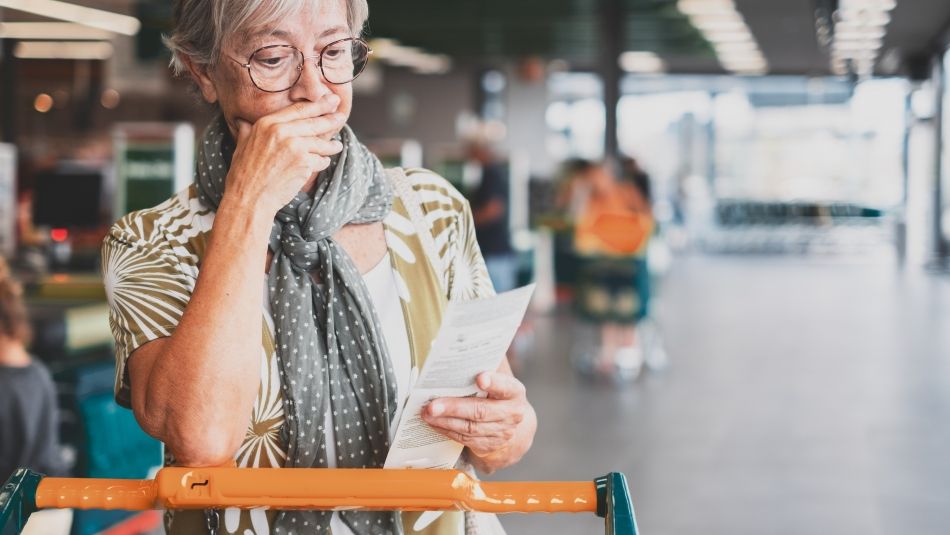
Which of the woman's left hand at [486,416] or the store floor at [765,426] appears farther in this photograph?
the store floor at [765,426]

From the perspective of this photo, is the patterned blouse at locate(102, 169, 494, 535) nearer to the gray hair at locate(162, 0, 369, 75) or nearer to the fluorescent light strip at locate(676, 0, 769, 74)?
the gray hair at locate(162, 0, 369, 75)

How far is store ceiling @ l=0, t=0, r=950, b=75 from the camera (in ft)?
52.7

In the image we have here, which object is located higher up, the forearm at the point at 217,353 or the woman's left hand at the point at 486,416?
the forearm at the point at 217,353

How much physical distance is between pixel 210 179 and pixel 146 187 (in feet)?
14.2

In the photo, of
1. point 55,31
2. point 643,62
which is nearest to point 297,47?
point 55,31

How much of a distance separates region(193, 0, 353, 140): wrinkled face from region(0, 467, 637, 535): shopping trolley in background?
0.46 m

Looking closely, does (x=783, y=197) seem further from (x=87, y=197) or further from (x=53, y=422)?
(x=53, y=422)

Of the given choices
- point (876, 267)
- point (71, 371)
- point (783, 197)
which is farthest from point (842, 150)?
point (71, 371)

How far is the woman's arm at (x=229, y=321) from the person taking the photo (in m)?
1.33

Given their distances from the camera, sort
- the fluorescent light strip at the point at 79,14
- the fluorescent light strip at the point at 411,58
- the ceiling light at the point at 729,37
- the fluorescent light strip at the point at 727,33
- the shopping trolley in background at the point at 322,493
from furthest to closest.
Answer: the fluorescent light strip at the point at 411,58, the ceiling light at the point at 729,37, the fluorescent light strip at the point at 727,33, the fluorescent light strip at the point at 79,14, the shopping trolley in background at the point at 322,493

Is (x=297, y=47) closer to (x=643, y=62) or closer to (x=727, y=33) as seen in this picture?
(x=727, y=33)

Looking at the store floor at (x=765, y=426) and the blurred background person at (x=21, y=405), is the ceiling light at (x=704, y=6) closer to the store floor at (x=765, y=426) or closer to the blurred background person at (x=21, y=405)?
the store floor at (x=765, y=426)

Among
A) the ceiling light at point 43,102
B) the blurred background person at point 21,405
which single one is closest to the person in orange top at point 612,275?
the blurred background person at point 21,405

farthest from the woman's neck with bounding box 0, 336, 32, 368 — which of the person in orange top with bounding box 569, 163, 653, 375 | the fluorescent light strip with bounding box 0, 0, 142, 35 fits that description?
the fluorescent light strip with bounding box 0, 0, 142, 35
